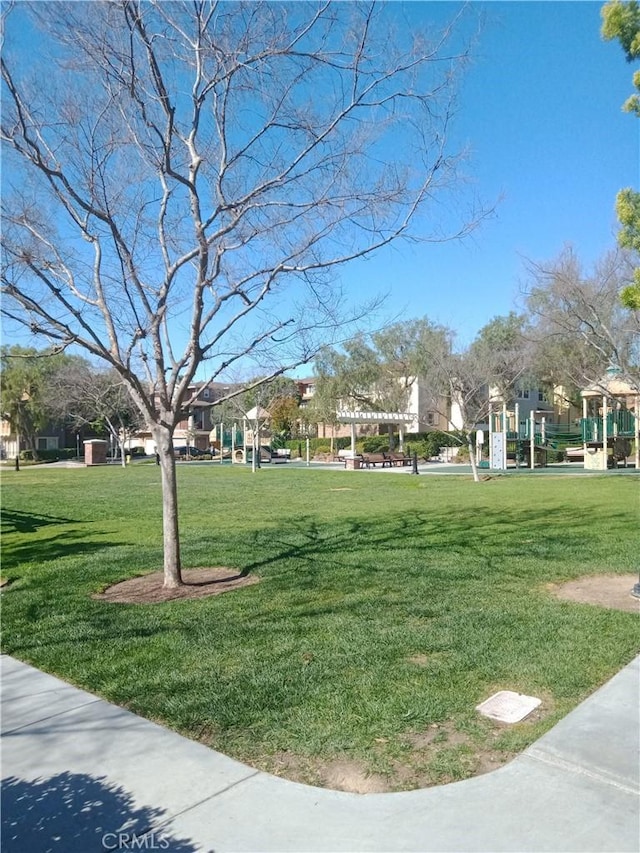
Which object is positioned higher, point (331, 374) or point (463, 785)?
point (331, 374)

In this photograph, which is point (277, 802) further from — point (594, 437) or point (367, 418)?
point (367, 418)

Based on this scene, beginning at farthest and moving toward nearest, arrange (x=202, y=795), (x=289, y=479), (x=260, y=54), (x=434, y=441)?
(x=434, y=441), (x=289, y=479), (x=260, y=54), (x=202, y=795)

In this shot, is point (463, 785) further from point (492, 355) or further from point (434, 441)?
point (434, 441)

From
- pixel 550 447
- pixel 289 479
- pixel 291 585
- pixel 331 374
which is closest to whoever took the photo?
pixel 291 585

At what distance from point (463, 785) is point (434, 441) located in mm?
44654

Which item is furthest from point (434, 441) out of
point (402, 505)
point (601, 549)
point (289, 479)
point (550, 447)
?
point (601, 549)

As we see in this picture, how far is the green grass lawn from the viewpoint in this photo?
147 inches

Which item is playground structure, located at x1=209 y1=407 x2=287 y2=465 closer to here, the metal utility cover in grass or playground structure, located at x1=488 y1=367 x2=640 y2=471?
playground structure, located at x1=488 y1=367 x2=640 y2=471

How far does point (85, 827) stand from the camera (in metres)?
2.88

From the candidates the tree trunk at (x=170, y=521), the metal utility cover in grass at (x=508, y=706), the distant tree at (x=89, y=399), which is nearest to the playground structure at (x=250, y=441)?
the distant tree at (x=89, y=399)

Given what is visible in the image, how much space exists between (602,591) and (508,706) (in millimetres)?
3502

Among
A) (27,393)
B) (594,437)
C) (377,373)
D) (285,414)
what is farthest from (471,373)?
(27,393)

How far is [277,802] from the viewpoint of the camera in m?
3.04

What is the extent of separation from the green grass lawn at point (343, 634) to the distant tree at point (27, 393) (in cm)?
4679
